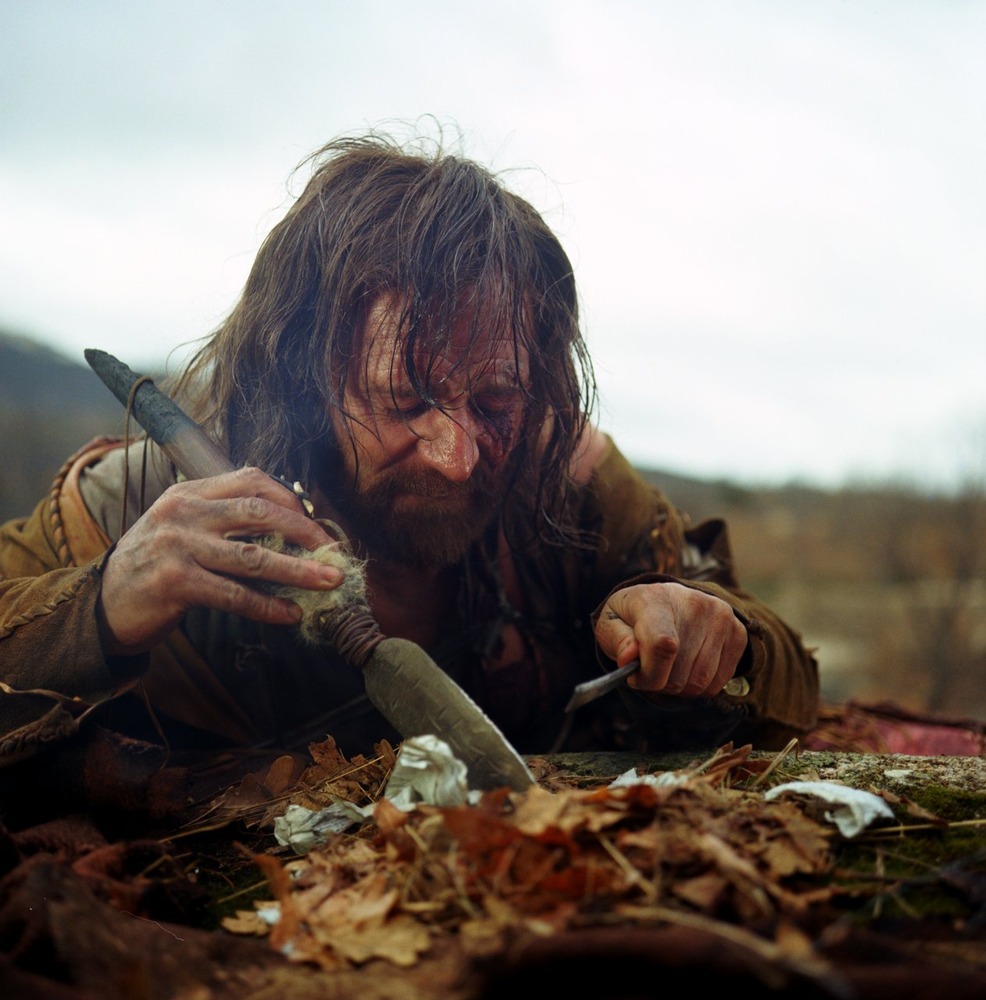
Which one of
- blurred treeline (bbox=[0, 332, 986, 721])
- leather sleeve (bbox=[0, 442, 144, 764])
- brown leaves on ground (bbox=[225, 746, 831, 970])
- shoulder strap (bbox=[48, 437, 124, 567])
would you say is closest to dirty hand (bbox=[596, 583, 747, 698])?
brown leaves on ground (bbox=[225, 746, 831, 970])

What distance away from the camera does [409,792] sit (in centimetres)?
156

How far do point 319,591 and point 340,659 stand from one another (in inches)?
30.0

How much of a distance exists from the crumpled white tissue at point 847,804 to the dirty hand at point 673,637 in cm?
47

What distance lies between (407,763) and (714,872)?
533 mm

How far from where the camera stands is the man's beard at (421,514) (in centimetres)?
242

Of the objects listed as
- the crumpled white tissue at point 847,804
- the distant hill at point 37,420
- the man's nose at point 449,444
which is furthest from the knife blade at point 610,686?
the distant hill at point 37,420

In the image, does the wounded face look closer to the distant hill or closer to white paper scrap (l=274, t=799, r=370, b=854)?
white paper scrap (l=274, t=799, r=370, b=854)

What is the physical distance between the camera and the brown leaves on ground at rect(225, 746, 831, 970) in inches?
46.2

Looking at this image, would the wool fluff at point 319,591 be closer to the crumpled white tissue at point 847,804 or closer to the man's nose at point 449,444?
the man's nose at point 449,444

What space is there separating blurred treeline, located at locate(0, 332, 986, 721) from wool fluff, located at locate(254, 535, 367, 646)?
291 cm

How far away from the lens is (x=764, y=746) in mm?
2701

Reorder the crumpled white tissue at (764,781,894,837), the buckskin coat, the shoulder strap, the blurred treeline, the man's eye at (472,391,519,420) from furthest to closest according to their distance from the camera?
the blurred treeline → the shoulder strap → the man's eye at (472,391,519,420) → the buckskin coat → the crumpled white tissue at (764,781,894,837)

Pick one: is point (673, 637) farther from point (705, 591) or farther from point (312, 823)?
point (312, 823)

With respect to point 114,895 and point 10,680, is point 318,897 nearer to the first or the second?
point 114,895
